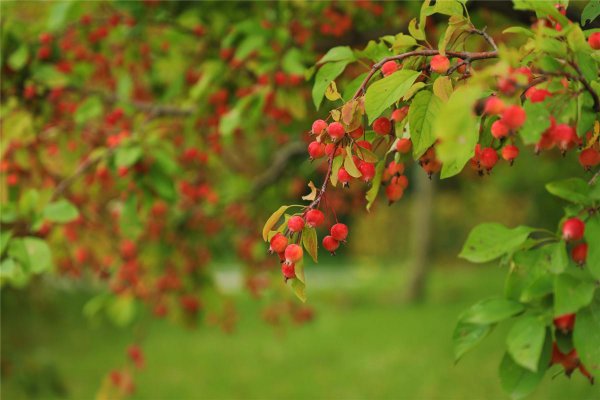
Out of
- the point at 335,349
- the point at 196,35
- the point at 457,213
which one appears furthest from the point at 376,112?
the point at 457,213

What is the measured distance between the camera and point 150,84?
160 inches

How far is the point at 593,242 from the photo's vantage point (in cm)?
117

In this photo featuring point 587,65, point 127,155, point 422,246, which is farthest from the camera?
point 422,246

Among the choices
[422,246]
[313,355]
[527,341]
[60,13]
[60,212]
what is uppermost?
[60,13]

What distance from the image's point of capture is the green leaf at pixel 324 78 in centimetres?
166

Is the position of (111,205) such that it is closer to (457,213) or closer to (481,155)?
(481,155)

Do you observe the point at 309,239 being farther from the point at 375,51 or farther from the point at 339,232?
the point at 375,51

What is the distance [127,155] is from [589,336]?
167 centimetres

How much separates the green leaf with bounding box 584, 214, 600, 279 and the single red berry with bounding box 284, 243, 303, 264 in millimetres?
506

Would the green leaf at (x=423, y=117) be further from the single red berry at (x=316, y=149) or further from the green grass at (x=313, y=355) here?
the green grass at (x=313, y=355)

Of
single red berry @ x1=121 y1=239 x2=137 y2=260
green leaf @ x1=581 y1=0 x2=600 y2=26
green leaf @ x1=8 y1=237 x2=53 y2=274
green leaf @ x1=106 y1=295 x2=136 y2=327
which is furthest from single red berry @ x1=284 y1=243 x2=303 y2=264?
single red berry @ x1=121 y1=239 x2=137 y2=260

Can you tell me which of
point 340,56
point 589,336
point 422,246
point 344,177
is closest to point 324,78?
point 340,56

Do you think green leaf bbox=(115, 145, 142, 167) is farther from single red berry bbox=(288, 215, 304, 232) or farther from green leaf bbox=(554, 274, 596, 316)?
green leaf bbox=(554, 274, 596, 316)

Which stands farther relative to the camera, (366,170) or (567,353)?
(366,170)
